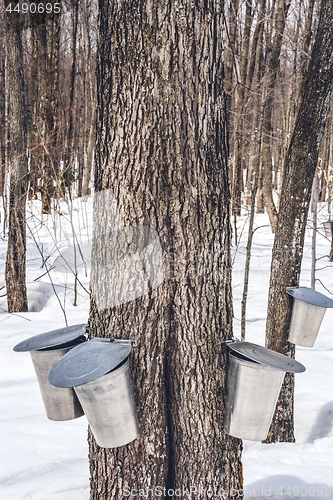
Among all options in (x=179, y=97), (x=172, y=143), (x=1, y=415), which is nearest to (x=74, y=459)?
(x=1, y=415)

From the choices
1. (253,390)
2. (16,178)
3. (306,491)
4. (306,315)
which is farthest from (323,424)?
(16,178)

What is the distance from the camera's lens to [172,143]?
1.34 m

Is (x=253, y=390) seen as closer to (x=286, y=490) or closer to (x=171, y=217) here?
(x=171, y=217)

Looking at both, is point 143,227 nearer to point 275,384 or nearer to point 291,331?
point 275,384

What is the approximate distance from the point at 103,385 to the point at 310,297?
1.64 meters

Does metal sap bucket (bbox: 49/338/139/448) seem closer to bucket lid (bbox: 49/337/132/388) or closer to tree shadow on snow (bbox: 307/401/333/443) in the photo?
bucket lid (bbox: 49/337/132/388)

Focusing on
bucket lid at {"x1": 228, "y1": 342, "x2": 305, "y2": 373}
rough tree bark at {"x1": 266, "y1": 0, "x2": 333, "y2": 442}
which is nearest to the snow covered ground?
rough tree bark at {"x1": 266, "y1": 0, "x2": 333, "y2": 442}

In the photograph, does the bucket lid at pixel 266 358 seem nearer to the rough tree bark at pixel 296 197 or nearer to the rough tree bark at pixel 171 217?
the rough tree bark at pixel 171 217

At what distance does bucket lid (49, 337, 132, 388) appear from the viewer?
1098 millimetres

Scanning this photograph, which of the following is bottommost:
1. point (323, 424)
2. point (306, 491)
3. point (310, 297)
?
point (323, 424)

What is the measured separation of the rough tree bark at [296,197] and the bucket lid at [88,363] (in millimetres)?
1591

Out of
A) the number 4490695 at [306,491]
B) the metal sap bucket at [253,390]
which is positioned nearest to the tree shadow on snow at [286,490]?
the number 4490695 at [306,491]

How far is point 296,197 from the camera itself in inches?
99.3

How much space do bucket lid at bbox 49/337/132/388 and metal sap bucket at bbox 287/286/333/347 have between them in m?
1.42
